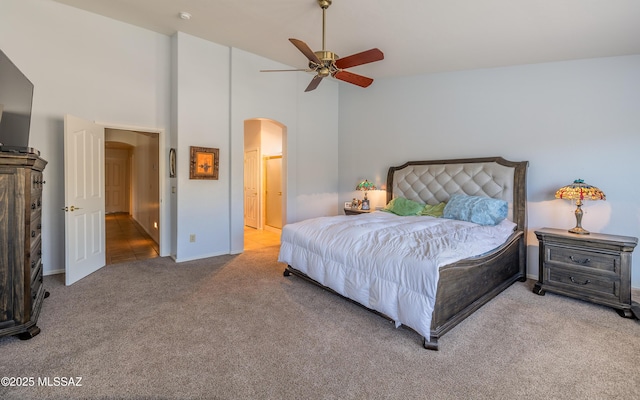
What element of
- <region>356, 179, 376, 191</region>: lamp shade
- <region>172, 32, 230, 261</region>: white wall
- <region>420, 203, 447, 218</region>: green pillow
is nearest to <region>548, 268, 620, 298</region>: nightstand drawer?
<region>420, 203, 447, 218</region>: green pillow

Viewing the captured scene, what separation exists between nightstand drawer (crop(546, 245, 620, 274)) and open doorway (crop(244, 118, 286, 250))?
16.1ft

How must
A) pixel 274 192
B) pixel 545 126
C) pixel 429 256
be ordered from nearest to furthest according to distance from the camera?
pixel 429 256, pixel 545 126, pixel 274 192

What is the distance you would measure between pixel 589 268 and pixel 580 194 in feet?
2.57

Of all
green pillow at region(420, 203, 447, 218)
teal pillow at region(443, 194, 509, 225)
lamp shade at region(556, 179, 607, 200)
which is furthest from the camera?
green pillow at region(420, 203, 447, 218)

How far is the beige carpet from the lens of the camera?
5.70 feet

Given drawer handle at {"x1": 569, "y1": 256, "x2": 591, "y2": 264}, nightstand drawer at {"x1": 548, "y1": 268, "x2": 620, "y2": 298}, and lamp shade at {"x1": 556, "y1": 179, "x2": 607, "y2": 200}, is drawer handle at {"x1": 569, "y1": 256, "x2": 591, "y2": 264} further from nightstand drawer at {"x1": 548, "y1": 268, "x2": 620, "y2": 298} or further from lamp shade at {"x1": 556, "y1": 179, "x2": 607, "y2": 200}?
lamp shade at {"x1": 556, "y1": 179, "x2": 607, "y2": 200}

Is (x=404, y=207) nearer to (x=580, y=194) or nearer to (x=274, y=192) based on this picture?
(x=580, y=194)

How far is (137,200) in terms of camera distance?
814 centimetres

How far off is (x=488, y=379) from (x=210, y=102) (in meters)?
4.68

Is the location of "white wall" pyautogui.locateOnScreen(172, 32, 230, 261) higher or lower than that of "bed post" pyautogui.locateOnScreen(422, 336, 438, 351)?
higher

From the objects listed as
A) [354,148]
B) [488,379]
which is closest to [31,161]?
[488,379]

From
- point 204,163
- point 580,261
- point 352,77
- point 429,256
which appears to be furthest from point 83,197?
point 580,261

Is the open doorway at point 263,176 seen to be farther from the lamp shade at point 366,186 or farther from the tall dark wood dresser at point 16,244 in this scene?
the tall dark wood dresser at point 16,244

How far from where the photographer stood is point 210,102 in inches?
178
